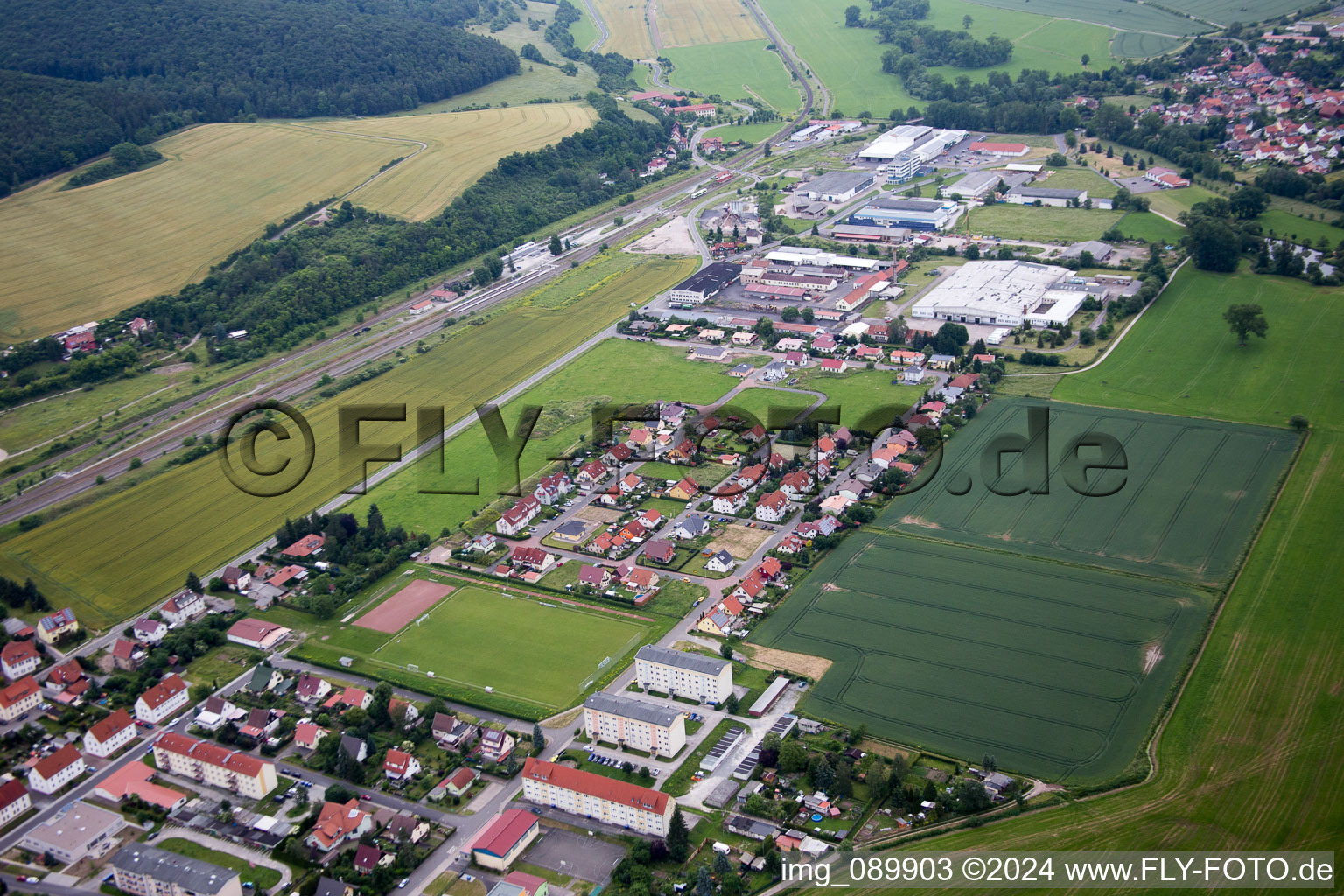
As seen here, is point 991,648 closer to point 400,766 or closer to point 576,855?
point 576,855

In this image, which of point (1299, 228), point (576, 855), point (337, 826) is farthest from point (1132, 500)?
point (1299, 228)

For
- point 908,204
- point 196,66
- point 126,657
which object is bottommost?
point 126,657

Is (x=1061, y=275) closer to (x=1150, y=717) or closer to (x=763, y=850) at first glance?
(x=1150, y=717)

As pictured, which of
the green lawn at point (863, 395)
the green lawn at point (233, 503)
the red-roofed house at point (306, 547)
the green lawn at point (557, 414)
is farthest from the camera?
the green lawn at point (863, 395)

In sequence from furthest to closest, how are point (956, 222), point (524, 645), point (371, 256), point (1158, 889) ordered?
point (956, 222) → point (371, 256) → point (524, 645) → point (1158, 889)

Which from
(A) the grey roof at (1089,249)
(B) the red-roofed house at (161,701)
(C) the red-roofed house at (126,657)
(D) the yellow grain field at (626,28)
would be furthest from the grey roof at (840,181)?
(B) the red-roofed house at (161,701)

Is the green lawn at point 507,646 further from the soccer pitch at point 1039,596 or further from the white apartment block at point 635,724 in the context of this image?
the soccer pitch at point 1039,596

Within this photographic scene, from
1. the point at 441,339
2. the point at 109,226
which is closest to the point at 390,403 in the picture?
the point at 441,339
